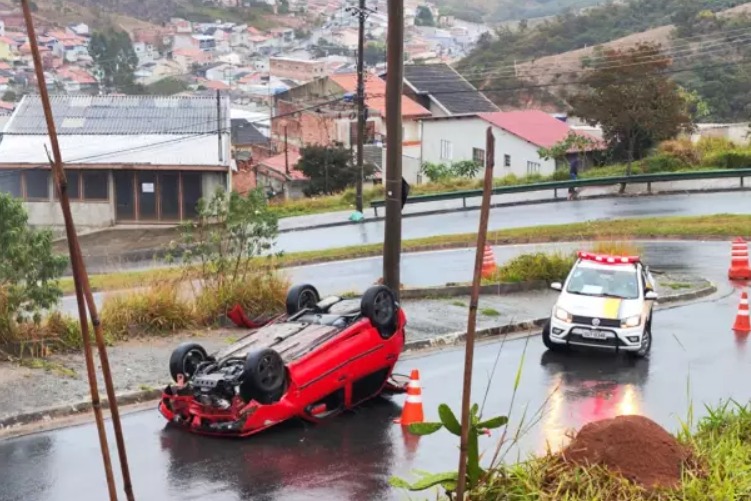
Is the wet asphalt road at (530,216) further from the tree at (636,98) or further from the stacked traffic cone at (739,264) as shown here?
the stacked traffic cone at (739,264)

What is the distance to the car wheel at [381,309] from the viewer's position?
1265 centimetres

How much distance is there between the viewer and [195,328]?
16.7 m

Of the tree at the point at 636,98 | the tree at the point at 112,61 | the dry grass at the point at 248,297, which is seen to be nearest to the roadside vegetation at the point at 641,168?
the tree at the point at 636,98

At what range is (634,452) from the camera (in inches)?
285

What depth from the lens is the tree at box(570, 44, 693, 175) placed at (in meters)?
40.2

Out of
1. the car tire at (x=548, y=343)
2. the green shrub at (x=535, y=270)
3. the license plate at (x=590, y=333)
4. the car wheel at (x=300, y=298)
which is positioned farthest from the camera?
the green shrub at (x=535, y=270)

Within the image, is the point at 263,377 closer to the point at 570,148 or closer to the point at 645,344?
the point at 645,344

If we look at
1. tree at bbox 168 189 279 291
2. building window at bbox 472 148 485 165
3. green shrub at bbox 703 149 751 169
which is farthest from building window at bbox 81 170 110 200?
tree at bbox 168 189 279 291

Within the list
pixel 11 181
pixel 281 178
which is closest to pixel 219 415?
pixel 11 181

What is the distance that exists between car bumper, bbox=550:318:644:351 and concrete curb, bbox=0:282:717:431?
74cm

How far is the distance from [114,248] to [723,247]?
78.3 feet

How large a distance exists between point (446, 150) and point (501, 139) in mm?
5938

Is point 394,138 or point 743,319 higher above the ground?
point 394,138

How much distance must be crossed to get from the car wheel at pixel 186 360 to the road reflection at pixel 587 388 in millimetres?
4059
